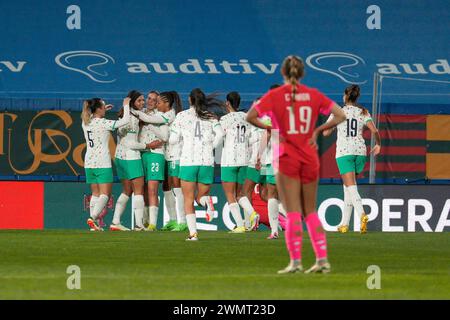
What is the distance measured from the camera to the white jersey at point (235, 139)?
850 inches

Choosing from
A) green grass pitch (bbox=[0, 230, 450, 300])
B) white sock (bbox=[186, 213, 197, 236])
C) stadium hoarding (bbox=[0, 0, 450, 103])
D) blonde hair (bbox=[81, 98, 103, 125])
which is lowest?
green grass pitch (bbox=[0, 230, 450, 300])

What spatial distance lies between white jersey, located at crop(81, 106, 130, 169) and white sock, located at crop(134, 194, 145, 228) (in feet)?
2.33

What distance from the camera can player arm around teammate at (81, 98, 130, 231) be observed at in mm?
22094

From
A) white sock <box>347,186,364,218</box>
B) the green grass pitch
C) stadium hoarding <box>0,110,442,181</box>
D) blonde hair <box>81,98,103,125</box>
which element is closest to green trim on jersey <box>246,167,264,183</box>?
the green grass pitch

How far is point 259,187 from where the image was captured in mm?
22922

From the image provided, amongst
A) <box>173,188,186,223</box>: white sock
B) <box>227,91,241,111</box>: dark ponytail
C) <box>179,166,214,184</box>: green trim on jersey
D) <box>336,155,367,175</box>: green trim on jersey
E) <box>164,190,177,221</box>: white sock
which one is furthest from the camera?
<box>164,190,177,221</box>: white sock

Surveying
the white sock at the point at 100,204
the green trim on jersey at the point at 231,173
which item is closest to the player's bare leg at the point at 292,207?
the green trim on jersey at the point at 231,173

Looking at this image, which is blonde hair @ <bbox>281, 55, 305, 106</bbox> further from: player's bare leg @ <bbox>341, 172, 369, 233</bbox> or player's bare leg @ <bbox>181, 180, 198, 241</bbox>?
player's bare leg @ <bbox>341, 172, 369, 233</bbox>

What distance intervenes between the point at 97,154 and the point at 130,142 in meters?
0.58

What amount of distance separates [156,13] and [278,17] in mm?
3081

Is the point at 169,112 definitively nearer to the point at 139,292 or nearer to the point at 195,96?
the point at 195,96

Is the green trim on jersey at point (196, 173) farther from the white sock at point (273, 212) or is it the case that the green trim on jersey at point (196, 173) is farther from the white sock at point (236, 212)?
the white sock at point (236, 212)
